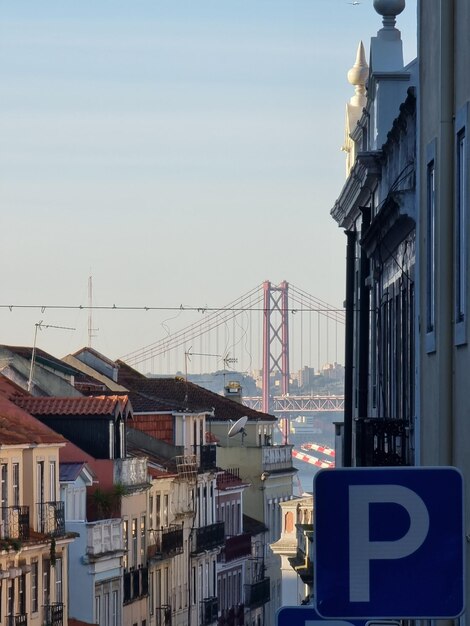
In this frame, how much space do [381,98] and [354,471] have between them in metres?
19.9

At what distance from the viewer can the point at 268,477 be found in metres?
101

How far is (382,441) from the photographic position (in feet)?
71.9

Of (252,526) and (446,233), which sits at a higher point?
(446,233)

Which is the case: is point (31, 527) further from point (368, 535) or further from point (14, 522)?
point (368, 535)

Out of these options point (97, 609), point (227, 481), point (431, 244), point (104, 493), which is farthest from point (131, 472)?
point (431, 244)

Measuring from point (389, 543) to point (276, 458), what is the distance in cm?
9690

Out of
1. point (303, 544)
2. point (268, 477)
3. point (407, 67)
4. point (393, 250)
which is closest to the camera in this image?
point (393, 250)

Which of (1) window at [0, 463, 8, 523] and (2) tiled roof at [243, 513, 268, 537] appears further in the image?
(2) tiled roof at [243, 513, 268, 537]

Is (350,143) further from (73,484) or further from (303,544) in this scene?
(73,484)

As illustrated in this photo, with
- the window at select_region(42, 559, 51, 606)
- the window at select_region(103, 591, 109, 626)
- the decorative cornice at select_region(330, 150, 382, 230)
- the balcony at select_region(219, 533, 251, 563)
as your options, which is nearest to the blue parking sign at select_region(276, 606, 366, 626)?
the decorative cornice at select_region(330, 150, 382, 230)

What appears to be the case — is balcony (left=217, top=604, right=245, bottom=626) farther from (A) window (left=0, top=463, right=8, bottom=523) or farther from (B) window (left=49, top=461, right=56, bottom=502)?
(A) window (left=0, top=463, right=8, bottom=523)

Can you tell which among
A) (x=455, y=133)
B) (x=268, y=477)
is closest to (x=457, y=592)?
(x=455, y=133)

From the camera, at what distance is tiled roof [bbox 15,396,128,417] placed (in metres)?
59.8

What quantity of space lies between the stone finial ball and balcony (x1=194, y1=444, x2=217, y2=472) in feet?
168
